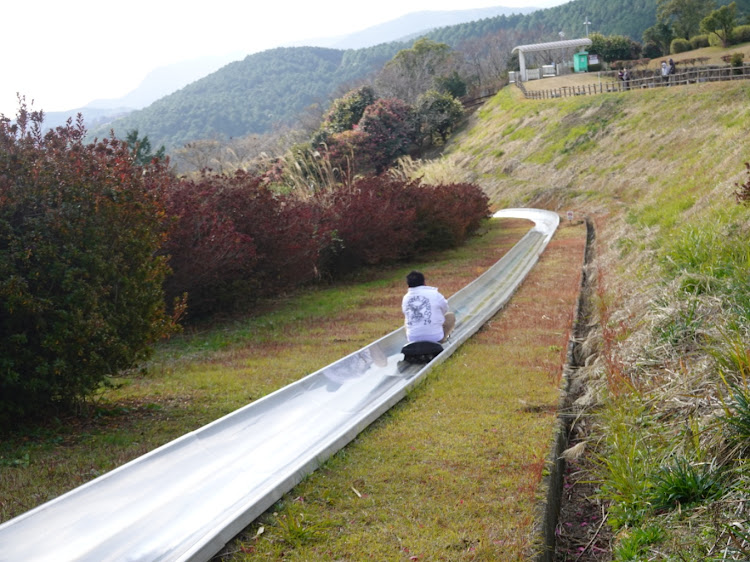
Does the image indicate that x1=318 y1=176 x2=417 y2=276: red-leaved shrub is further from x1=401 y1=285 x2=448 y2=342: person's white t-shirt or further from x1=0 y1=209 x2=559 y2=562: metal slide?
x1=0 y1=209 x2=559 y2=562: metal slide

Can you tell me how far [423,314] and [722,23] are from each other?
62.0 metres

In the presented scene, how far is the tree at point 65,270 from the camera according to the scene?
6848 mm

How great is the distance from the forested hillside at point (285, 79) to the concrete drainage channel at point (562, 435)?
97.9m

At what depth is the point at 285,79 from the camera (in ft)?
514

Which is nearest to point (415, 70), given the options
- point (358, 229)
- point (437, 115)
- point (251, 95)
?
point (437, 115)

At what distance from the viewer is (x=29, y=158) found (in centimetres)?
736

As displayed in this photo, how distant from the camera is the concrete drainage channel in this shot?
16.4ft

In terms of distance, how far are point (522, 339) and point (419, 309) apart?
181 cm

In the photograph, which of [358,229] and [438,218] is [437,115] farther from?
[358,229]

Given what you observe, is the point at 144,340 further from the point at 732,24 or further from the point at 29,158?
the point at 732,24

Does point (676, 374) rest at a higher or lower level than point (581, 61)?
lower

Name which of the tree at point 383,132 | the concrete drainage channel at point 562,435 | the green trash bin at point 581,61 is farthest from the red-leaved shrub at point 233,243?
the green trash bin at point 581,61

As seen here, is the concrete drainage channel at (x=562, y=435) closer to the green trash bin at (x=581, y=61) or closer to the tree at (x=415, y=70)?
the tree at (x=415, y=70)

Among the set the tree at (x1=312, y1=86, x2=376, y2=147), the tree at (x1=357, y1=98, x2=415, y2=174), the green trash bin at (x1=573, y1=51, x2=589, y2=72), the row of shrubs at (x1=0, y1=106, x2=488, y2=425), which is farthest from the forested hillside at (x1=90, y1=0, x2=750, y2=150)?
the row of shrubs at (x1=0, y1=106, x2=488, y2=425)
